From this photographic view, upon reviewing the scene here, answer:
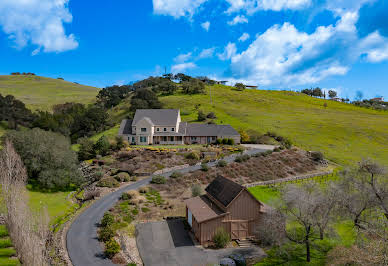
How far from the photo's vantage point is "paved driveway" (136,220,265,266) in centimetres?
2256

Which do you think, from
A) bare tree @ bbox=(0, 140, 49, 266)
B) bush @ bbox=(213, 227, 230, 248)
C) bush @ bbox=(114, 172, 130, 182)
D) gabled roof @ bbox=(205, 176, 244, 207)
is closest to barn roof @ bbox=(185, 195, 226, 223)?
gabled roof @ bbox=(205, 176, 244, 207)

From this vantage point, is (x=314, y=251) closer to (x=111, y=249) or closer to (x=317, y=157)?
(x=111, y=249)

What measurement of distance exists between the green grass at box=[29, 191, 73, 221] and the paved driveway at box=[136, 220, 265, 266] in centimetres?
1203

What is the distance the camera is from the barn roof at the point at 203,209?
2627 centimetres

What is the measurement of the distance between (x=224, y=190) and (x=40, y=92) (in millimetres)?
156255

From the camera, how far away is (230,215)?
26.7m

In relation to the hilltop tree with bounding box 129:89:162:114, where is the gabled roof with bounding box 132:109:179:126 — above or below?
below

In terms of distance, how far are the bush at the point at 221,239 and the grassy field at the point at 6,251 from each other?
17900 millimetres

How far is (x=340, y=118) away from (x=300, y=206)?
91.6 m

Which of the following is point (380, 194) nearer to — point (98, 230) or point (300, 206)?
point (300, 206)


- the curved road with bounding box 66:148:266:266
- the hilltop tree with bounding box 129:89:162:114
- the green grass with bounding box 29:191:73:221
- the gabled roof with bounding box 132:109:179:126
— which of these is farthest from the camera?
the hilltop tree with bounding box 129:89:162:114

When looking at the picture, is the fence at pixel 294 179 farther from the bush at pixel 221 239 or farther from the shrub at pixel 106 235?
the shrub at pixel 106 235

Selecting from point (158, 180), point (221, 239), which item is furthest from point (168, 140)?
point (221, 239)

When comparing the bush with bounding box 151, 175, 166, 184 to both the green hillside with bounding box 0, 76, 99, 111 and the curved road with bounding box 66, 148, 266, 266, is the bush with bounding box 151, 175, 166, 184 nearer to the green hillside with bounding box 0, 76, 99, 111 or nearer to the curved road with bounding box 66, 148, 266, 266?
the curved road with bounding box 66, 148, 266, 266
